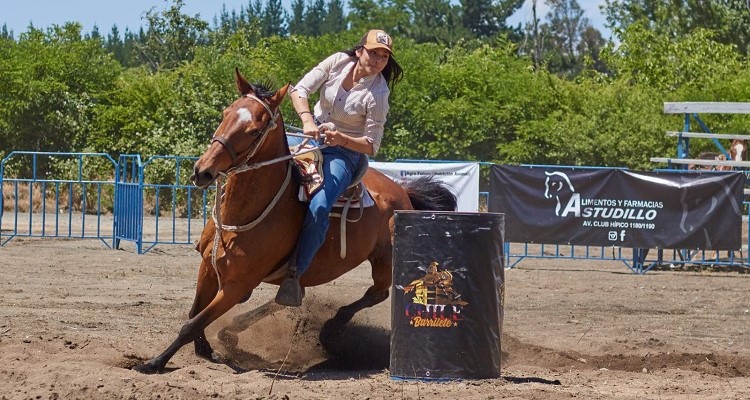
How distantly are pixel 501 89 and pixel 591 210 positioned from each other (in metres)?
17.9

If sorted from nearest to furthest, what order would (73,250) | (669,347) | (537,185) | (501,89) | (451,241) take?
(451,241)
(669,347)
(537,185)
(73,250)
(501,89)

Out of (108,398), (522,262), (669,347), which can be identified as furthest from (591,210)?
(108,398)

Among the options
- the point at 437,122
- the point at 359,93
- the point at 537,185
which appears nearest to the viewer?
the point at 359,93

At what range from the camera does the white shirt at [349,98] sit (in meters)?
8.13

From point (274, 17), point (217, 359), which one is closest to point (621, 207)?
point (217, 359)

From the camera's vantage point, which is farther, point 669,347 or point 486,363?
point 669,347

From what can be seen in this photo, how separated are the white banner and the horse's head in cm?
886

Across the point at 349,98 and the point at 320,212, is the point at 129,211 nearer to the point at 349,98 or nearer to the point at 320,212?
the point at 349,98

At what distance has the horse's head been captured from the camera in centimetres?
688

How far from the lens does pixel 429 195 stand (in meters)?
9.81

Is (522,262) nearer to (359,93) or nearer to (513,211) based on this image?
(513,211)

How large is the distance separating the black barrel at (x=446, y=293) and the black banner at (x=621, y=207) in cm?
945

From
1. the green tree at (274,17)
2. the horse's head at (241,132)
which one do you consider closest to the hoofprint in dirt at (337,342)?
the horse's head at (241,132)

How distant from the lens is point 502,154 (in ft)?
105
